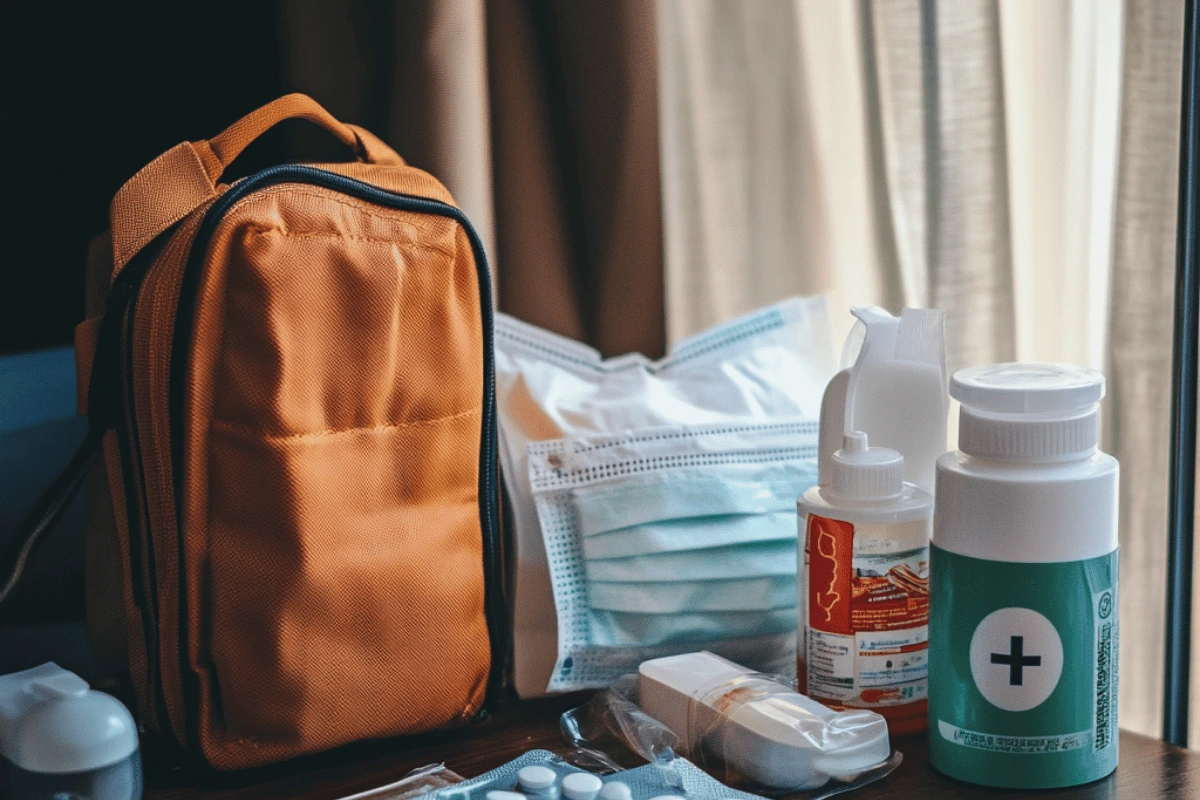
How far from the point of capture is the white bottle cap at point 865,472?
1.94 ft

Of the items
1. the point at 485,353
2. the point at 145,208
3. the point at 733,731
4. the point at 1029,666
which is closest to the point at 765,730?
the point at 733,731

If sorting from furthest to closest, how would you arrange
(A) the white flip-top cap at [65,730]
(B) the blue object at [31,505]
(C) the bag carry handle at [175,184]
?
(B) the blue object at [31,505]
(C) the bag carry handle at [175,184]
(A) the white flip-top cap at [65,730]

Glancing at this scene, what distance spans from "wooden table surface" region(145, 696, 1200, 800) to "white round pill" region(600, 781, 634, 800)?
0.32 feet

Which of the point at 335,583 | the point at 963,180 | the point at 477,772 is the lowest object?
the point at 477,772

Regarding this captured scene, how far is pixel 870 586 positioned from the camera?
1.94ft

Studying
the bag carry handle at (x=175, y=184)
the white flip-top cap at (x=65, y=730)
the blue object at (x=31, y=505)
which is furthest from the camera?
the blue object at (x=31, y=505)

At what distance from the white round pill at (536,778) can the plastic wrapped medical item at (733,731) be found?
2.3 inches

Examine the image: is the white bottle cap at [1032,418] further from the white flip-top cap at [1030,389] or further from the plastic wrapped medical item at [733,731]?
the plastic wrapped medical item at [733,731]

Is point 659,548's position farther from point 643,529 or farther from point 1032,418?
point 1032,418

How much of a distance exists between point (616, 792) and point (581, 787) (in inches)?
0.6

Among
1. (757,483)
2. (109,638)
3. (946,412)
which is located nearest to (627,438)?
(757,483)

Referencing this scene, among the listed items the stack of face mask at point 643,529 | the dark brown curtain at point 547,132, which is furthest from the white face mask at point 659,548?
the dark brown curtain at point 547,132

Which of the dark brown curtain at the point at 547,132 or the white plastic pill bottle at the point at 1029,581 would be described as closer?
the white plastic pill bottle at the point at 1029,581

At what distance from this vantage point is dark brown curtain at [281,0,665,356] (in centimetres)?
83
